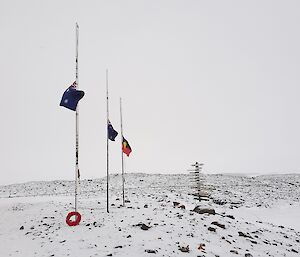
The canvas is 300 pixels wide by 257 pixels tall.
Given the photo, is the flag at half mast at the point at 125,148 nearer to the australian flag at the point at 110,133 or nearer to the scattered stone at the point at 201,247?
the australian flag at the point at 110,133

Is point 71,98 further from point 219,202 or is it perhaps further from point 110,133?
point 219,202

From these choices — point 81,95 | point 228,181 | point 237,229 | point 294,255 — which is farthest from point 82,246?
point 228,181

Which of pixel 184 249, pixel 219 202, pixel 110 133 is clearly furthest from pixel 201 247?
pixel 219 202

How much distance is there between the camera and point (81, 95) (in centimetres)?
1666

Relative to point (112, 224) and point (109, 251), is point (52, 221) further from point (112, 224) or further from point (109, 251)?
point (109, 251)

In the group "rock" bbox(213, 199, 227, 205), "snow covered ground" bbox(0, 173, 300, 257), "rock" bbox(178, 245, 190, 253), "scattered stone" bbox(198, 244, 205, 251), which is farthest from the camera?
"rock" bbox(213, 199, 227, 205)

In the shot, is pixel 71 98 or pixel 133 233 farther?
pixel 71 98

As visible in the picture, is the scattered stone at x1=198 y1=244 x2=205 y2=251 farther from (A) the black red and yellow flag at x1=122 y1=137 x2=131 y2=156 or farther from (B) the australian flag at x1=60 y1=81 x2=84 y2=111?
(A) the black red and yellow flag at x1=122 y1=137 x2=131 y2=156

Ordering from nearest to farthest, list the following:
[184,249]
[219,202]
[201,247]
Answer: [184,249]
[201,247]
[219,202]

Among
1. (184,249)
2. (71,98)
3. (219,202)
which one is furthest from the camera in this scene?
(219,202)

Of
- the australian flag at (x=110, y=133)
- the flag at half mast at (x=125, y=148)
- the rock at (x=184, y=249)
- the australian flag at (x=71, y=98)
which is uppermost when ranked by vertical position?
the australian flag at (x=71, y=98)

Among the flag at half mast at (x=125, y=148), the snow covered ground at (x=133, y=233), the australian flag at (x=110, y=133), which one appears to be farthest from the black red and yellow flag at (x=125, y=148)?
the snow covered ground at (x=133, y=233)

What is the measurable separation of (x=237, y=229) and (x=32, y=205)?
15783 mm

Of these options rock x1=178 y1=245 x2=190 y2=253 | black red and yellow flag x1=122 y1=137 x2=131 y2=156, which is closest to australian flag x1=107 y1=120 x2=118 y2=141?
black red and yellow flag x1=122 y1=137 x2=131 y2=156
